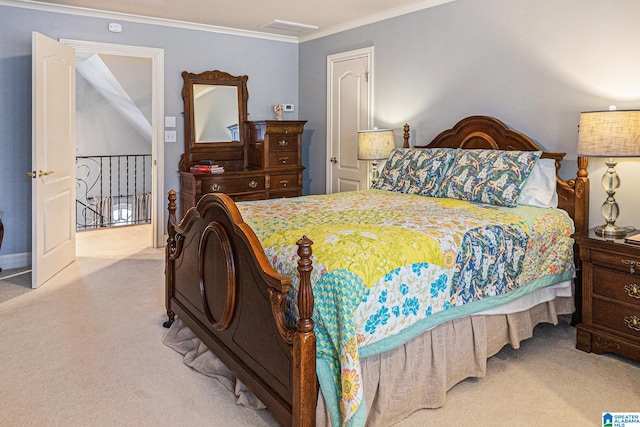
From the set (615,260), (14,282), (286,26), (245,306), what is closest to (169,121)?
(286,26)

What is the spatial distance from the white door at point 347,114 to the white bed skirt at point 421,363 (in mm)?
2771

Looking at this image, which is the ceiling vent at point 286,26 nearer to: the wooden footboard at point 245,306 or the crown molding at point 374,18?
the crown molding at point 374,18

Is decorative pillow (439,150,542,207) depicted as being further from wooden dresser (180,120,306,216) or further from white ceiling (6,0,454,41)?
wooden dresser (180,120,306,216)

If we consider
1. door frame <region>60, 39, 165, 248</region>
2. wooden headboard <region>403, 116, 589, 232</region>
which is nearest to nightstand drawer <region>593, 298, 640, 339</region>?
wooden headboard <region>403, 116, 589, 232</region>

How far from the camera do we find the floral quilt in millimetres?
1938

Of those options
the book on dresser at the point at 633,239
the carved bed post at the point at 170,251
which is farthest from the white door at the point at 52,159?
the book on dresser at the point at 633,239

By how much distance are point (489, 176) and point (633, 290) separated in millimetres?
→ 1082

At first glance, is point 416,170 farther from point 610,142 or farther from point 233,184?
point 233,184

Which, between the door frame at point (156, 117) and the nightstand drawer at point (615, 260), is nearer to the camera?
the nightstand drawer at point (615, 260)

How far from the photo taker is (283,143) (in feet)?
18.8

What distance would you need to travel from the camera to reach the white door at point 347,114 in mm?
Answer: 5246

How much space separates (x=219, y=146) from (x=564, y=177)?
370 centimetres

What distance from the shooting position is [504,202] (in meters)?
3.21

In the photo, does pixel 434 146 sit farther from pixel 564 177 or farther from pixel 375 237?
pixel 375 237
